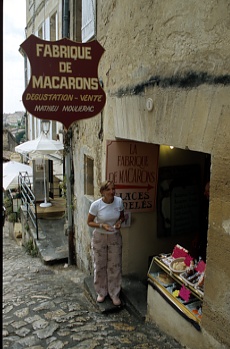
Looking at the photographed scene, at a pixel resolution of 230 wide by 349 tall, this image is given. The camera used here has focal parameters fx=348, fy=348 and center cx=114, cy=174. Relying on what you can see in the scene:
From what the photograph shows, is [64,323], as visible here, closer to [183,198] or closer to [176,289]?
[176,289]

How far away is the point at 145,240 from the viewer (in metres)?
5.16

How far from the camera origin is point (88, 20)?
5949mm

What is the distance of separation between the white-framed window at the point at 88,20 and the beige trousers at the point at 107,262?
328cm

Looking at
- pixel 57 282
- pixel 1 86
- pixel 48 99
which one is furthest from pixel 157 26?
pixel 57 282

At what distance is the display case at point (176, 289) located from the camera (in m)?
3.39

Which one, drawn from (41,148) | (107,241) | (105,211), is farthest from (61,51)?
(41,148)

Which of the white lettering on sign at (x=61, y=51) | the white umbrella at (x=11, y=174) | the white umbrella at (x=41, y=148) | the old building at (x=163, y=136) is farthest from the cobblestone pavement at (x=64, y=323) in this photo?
the white umbrella at (x=11, y=174)

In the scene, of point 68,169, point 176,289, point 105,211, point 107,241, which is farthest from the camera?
point 68,169

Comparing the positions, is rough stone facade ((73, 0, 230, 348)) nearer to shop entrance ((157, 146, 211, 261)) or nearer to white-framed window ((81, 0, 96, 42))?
shop entrance ((157, 146, 211, 261))

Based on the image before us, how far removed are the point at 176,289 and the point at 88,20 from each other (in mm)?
4580

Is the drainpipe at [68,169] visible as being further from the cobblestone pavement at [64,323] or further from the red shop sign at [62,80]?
the red shop sign at [62,80]

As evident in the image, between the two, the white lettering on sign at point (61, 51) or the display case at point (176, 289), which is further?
the white lettering on sign at point (61, 51)

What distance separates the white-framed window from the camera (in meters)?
5.56

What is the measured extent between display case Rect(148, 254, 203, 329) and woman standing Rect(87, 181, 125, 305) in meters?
0.57
